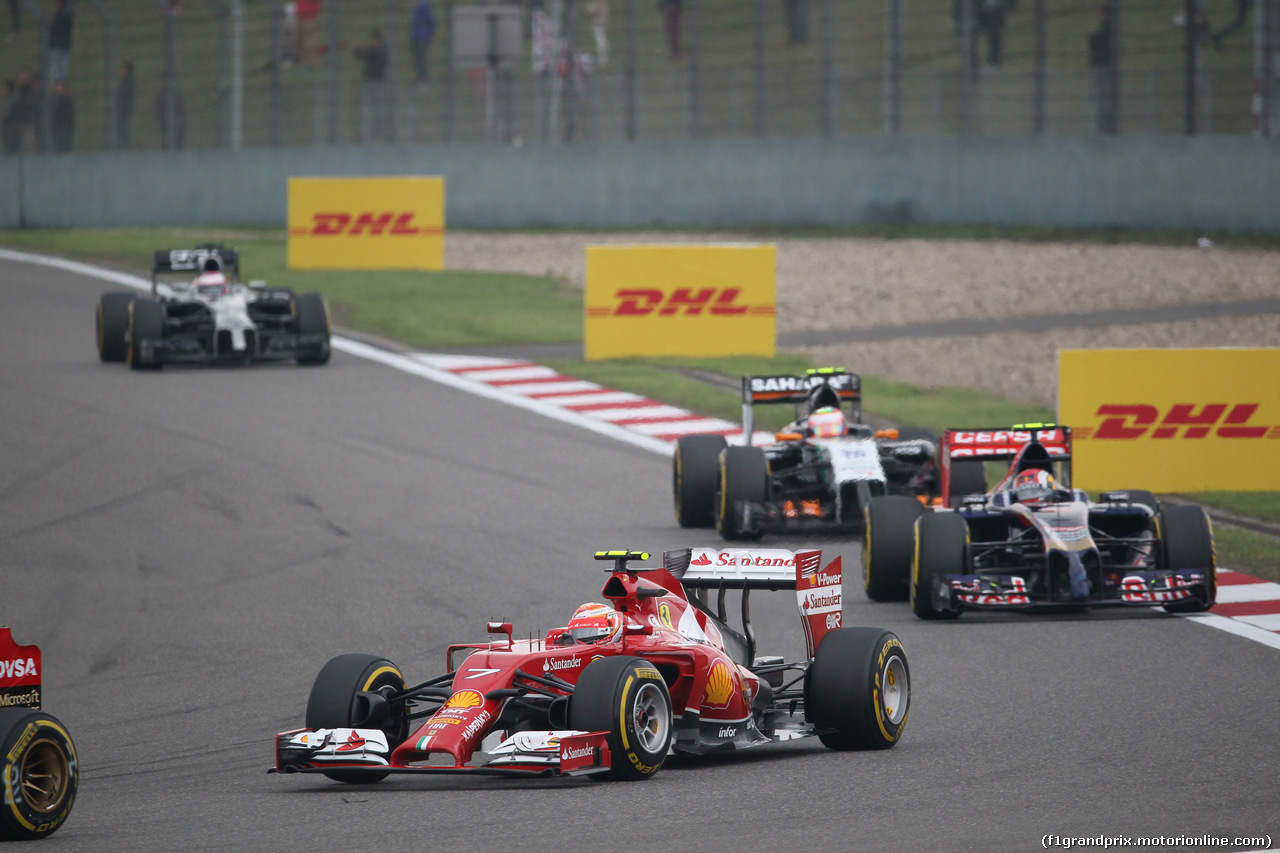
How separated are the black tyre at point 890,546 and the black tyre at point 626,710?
5.33 m

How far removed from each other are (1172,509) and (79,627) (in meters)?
7.73

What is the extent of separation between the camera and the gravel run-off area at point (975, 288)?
2470 centimetres

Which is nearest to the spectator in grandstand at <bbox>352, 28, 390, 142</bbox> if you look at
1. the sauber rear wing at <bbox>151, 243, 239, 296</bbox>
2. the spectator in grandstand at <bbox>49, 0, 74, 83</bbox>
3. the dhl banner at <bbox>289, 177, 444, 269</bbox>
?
the spectator in grandstand at <bbox>49, 0, 74, 83</bbox>

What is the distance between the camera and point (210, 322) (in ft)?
78.3

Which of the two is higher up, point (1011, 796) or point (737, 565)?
point (737, 565)

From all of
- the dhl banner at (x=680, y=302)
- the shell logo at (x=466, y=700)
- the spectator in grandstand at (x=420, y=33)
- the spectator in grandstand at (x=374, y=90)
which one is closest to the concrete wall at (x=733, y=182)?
the spectator in grandstand at (x=374, y=90)

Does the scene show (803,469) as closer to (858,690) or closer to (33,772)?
(858,690)

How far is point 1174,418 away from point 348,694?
431 inches

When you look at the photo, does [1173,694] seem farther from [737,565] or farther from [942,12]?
[942,12]

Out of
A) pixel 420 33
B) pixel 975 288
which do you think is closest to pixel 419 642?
pixel 975 288

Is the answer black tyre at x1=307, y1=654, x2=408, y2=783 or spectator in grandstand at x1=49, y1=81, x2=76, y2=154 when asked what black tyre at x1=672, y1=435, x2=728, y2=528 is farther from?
spectator in grandstand at x1=49, y1=81, x2=76, y2=154

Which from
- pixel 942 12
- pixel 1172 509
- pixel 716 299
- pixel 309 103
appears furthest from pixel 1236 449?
pixel 309 103

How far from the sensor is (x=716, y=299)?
2495 centimetres

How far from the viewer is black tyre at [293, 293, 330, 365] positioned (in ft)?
78.4
